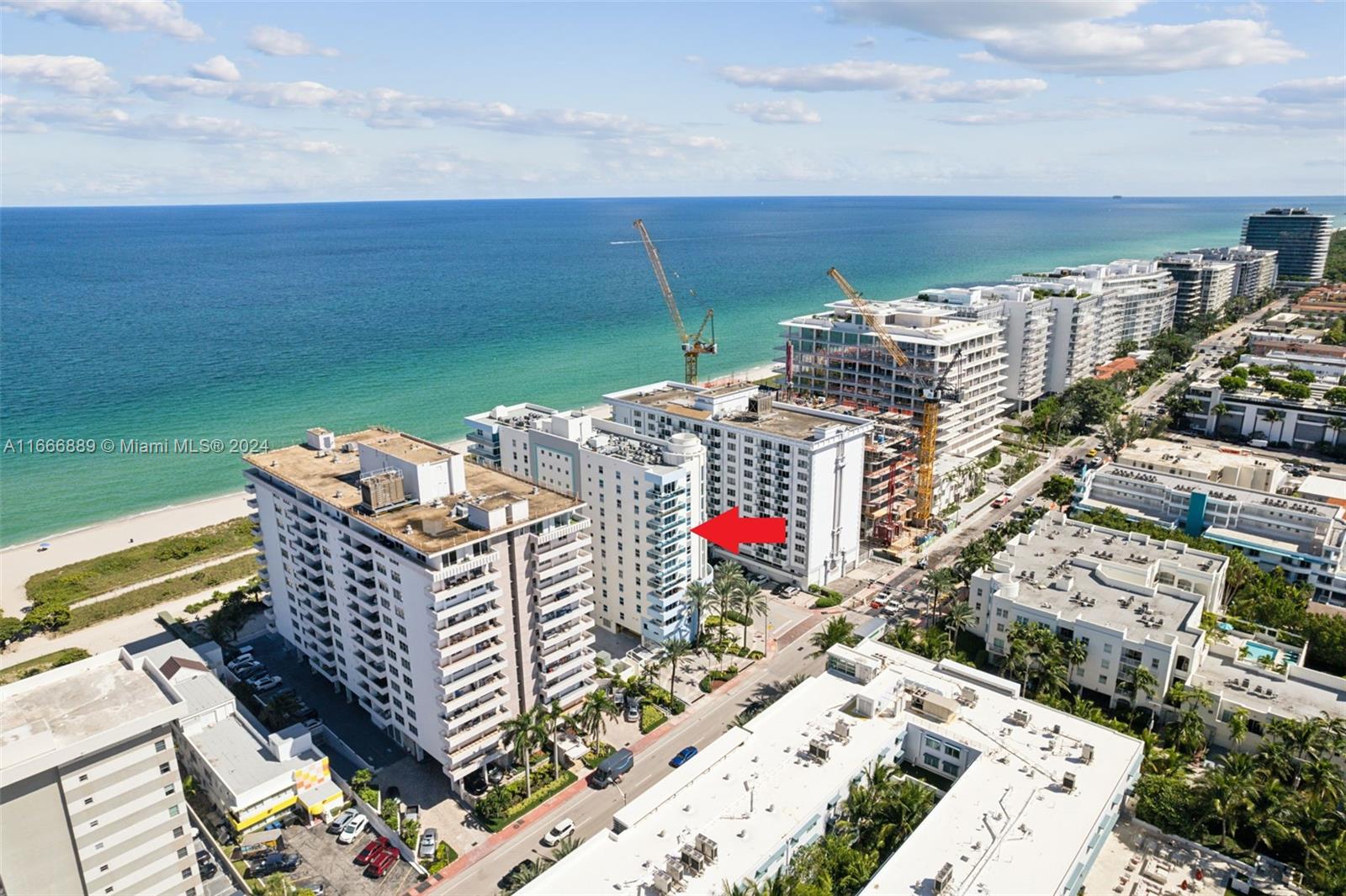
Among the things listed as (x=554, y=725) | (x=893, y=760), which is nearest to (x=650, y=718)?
(x=554, y=725)

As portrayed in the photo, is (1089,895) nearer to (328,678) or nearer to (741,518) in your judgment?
(741,518)

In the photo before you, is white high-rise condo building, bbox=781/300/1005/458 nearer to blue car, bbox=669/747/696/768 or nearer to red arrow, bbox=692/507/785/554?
red arrow, bbox=692/507/785/554

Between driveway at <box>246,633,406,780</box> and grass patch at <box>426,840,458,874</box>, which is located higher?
driveway at <box>246,633,406,780</box>

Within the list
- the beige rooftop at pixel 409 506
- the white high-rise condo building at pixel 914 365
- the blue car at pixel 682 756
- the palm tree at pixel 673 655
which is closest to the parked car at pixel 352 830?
the beige rooftop at pixel 409 506

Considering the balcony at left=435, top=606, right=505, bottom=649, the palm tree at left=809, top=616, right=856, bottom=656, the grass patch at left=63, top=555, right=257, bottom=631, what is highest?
the balcony at left=435, top=606, right=505, bottom=649

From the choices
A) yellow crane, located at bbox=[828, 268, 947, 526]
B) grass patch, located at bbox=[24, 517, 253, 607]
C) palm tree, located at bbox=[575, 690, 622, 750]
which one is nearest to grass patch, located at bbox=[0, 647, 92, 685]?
grass patch, located at bbox=[24, 517, 253, 607]
